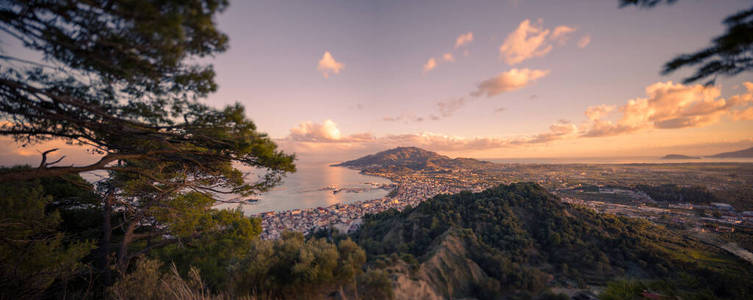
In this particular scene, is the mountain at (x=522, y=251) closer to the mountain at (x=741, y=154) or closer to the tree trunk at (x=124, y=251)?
the tree trunk at (x=124, y=251)

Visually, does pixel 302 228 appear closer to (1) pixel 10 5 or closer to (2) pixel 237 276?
(2) pixel 237 276

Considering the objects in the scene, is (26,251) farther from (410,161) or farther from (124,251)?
(410,161)

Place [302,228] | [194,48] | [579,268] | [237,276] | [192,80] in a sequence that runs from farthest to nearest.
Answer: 1. [302,228]
2. [579,268]
3. [237,276]
4. [192,80]
5. [194,48]

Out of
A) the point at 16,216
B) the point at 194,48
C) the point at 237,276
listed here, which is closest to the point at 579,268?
the point at 237,276

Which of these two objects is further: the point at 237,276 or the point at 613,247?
the point at 613,247

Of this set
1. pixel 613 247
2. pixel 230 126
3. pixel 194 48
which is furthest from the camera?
pixel 613 247

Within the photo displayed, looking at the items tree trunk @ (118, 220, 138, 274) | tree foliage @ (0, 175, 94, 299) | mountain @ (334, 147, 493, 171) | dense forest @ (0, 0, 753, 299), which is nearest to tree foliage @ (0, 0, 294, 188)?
dense forest @ (0, 0, 753, 299)

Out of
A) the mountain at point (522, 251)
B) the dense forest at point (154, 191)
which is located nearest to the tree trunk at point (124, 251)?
the dense forest at point (154, 191)

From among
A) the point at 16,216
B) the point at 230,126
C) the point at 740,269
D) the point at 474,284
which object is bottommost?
the point at 740,269
